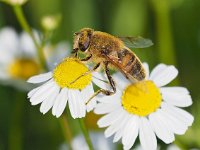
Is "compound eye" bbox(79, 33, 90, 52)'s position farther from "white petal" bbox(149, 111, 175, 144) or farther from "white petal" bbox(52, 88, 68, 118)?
"white petal" bbox(149, 111, 175, 144)

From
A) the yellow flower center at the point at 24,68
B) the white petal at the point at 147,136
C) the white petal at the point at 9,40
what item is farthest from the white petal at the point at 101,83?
the white petal at the point at 9,40

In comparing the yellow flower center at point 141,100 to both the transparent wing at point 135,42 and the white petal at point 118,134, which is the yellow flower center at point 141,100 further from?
the transparent wing at point 135,42

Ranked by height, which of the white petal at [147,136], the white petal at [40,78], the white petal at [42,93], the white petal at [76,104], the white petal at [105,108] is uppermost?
the white petal at [40,78]

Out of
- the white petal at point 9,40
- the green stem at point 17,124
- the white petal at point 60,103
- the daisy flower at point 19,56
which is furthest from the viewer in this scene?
the white petal at point 9,40

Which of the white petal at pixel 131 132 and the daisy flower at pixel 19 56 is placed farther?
the daisy flower at pixel 19 56

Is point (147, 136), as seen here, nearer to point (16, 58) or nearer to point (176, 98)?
point (176, 98)

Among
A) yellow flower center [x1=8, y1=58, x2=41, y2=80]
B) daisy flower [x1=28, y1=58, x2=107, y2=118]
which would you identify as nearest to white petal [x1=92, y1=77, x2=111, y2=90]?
daisy flower [x1=28, y1=58, x2=107, y2=118]
